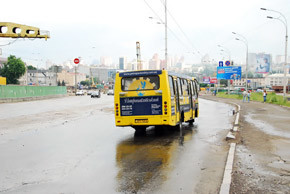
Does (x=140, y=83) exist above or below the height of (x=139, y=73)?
below

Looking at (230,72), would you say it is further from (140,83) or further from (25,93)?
(140,83)

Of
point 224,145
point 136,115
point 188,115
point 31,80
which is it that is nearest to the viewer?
point 224,145

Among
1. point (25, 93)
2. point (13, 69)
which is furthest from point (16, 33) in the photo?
point (13, 69)

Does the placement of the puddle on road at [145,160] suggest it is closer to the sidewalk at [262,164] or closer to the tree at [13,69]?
the sidewalk at [262,164]

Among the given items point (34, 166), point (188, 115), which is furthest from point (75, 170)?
point (188, 115)

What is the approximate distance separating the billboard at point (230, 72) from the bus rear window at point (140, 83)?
168 feet

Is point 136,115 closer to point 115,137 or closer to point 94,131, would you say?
point 115,137

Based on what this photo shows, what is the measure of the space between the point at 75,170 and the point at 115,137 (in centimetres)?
541

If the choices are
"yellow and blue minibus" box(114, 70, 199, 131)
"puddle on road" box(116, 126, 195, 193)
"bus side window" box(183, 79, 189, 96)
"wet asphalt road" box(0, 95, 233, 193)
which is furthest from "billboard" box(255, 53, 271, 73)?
"yellow and blue minibus" box(114, 70, 199, 131)

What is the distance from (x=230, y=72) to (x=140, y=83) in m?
51.7

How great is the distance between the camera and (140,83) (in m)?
12.6

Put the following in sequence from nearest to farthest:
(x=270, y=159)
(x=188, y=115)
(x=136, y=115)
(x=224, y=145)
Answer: (x=270, y=159) → (x=224, y=145) → (x=136, y=115) → (x=188, y=115)

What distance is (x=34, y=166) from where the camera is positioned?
7.64 meters

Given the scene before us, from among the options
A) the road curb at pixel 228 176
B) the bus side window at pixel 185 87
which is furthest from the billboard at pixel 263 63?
the road curb at pixel 228 176
